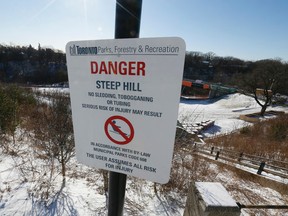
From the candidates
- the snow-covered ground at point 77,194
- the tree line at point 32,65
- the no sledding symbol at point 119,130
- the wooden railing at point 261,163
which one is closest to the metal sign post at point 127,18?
the no sledding symbol at point 119,130

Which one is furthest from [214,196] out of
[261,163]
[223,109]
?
[223,109]

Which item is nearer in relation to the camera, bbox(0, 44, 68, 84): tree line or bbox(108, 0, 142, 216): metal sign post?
bbox(108, 0, 142, 216): metal sign post

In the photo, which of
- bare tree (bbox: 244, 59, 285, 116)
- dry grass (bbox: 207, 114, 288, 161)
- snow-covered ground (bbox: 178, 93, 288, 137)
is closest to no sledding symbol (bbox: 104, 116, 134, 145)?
dry grass (bbox: 207, 114, 288, 161)

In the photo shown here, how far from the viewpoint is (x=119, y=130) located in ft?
3.54

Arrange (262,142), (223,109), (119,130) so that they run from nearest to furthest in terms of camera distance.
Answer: (119,130) < (262,142) < (223,109)

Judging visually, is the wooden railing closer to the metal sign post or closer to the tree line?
the metal sign post

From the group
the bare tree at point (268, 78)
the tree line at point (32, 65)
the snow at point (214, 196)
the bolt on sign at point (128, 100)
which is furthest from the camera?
the tree line at point (32, 65)

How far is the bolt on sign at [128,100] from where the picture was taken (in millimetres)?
914

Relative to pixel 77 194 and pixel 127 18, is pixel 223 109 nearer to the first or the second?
pixel 77 194

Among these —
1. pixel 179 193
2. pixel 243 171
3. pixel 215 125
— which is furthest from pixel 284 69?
pixel 179 193

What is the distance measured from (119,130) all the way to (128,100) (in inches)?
8.0

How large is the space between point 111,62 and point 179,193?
176 inches

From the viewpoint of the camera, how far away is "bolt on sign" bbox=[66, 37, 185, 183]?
91 cm

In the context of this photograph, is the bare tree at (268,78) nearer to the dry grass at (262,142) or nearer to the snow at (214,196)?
the dry grass at (262,142)
